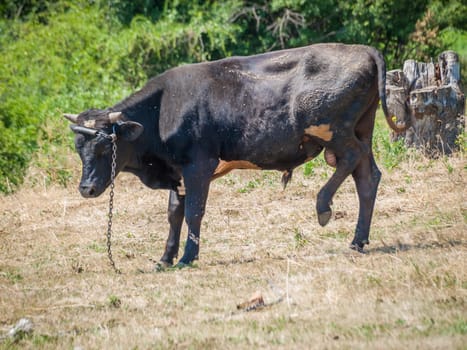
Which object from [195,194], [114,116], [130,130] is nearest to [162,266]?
[195,194]

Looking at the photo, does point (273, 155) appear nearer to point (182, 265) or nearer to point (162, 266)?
point (182, 265)

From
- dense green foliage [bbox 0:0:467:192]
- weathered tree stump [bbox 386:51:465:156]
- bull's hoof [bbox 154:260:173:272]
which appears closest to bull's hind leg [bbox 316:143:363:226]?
bull's hoof [bbox 154:260:173:272]

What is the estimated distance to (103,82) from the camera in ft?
72.2

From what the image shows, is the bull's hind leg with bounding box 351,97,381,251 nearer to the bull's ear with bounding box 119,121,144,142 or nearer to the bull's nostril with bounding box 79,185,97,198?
the bull's ear with bounding box 119,121,144,142

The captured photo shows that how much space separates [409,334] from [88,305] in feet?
10.7

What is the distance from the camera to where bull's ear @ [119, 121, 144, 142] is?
9.96 m

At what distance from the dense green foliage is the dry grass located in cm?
683

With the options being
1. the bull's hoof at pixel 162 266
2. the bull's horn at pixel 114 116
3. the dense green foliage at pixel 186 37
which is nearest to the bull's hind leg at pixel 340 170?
the bull's hoof at pixel 162 266

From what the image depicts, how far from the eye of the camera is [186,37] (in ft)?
74.5

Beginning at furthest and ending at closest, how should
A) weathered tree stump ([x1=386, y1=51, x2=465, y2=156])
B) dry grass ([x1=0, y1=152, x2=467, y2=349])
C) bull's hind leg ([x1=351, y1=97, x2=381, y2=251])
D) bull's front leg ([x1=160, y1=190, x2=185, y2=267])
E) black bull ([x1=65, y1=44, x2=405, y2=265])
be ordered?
weathered tree stump ([x1=386, y1=51, x2=465, y2=156]), bull's front leg ([x1=160, y1=190, x2=185, y2=267]), bull's hind leg ([x1=351, y1=97, x2=381, y2=251]), black bull ([x1=65, y1=44, x2=405, y2=265]), dry grass ([x1=0, y1=152, x2=467, y2=349])

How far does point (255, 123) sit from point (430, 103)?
4568 mm

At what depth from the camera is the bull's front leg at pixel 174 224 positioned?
10.4 m

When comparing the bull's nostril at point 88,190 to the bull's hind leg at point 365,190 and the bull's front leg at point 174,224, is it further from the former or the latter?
the bull's hind leg at point 365,190

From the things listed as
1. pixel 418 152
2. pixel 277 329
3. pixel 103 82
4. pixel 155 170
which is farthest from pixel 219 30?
pixel 277 329
